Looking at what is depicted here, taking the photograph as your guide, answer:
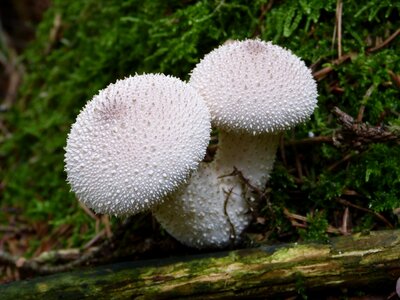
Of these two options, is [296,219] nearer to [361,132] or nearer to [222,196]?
[222,196]

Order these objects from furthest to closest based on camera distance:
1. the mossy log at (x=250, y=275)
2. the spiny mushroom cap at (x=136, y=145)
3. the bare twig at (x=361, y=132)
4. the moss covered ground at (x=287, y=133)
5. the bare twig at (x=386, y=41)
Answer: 1. the bare twig at (x=386, y=41)
2. the moss covered ground at (x=287, y=133)
3. the bare twig at (x=361, y=132)
4. the mossy log at (x=250, y=275)
5. the spiny mushroom cap at (x=136, y=145)

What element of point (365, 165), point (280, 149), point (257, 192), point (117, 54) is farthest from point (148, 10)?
point (365, 165)

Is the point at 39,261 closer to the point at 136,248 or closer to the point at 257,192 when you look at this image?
the point at 136,248

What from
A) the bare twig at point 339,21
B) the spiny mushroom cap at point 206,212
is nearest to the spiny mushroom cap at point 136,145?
the spiny mushroom cap at point 206,212

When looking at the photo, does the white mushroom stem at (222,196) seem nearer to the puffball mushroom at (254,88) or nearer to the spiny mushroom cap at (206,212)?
the spiny mushroom cap at (206,212)

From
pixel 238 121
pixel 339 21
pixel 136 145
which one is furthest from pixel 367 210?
pixel 136 145

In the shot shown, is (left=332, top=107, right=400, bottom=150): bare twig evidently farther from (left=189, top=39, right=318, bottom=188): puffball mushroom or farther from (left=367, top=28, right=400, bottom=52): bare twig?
(left=367, top=28, right=400, bottom=52): bare twig

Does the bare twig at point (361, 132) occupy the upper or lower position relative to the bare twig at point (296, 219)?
upper
